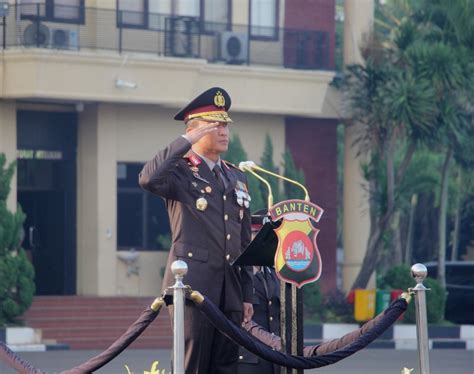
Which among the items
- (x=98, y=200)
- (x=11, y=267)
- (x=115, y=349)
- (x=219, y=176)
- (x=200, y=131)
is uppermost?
(x=200, y=131)

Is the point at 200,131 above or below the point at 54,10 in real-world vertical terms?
below

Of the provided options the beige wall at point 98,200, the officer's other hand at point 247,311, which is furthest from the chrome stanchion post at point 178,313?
the beige wall at point 98,200

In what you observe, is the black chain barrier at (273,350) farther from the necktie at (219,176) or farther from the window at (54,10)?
the window at (54,10)

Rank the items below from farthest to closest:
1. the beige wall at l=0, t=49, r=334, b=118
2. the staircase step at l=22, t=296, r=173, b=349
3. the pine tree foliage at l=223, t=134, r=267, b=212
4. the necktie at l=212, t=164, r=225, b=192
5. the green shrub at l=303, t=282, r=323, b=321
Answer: the pine tree foliage at l=223, t=134, r=267, b=212, the green shrub at l=303, t=282, r=323, b=321, the beige wall at l=0, t=49, r=334, b=118, the staircase step at l=22, t=296, r=173, b=349, the necktie at l=212, t=164, r=225, b=192

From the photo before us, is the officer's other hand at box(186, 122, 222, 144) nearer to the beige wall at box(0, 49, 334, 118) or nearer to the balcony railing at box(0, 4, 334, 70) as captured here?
the beige wall at box(0, 49, 334, 118)

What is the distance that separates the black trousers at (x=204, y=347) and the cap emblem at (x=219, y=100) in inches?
44.8

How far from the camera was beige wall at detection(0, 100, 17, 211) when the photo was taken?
70.0ft

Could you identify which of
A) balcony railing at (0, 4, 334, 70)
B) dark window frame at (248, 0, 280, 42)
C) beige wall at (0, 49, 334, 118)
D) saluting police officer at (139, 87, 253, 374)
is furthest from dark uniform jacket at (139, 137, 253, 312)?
dark window frame at (248, 0, 280, 42)

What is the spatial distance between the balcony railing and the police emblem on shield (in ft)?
44.5

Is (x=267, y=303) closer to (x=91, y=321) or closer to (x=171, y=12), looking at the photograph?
(x=91, y=321)

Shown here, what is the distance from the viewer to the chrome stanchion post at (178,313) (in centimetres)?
696

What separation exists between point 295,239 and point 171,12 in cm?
1542

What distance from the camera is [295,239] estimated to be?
299 inches

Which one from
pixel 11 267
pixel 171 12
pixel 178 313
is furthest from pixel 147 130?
pixel 178 313
